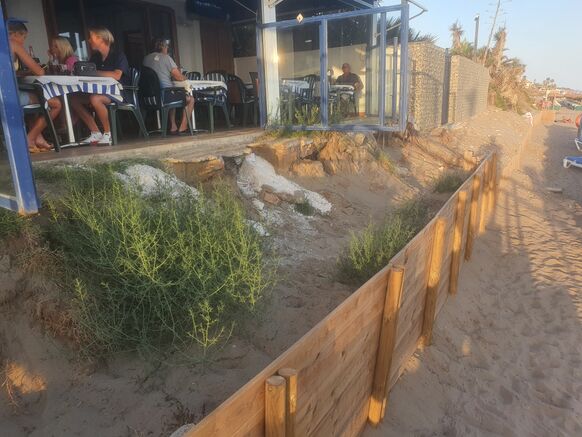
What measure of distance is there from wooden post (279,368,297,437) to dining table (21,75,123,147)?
4.05 meters

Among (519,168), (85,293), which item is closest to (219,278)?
(85,293)

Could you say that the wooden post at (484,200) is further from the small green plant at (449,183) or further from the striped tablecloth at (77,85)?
the striped tablecloth at (77,85)

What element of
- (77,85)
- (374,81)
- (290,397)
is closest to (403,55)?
(374,81)

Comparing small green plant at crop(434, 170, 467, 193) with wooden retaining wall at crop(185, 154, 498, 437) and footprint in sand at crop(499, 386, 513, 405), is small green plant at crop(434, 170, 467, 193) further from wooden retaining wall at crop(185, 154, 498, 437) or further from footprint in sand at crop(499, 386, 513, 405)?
footprint in sand at crop(499, 386, 513, 405)

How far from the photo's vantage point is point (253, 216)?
514cm

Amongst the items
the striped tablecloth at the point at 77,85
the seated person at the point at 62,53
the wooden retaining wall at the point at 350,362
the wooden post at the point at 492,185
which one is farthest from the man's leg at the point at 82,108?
the wooden post at the point at 492,185

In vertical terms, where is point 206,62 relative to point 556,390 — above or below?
above

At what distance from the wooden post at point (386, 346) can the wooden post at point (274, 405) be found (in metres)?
1.21

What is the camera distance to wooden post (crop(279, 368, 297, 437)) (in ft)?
5.26

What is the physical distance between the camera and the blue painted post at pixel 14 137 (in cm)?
242

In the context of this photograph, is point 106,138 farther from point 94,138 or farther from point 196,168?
point 196,168

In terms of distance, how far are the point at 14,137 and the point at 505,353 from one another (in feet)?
13.9

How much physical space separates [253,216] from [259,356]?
2430 mm

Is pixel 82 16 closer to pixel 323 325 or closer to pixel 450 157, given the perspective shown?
pixel 323 325
